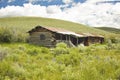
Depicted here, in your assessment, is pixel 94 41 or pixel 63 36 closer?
pixel 63 36

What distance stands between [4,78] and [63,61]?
6.62 meters

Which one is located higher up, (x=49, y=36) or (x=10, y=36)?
(x=49, y=36)

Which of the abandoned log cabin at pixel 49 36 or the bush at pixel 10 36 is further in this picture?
the bush at pixel 10 36

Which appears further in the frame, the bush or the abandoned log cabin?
the bush

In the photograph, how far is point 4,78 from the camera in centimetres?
1126

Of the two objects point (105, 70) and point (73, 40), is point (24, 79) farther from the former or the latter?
point (73, 40)

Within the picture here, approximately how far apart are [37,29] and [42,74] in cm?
3938

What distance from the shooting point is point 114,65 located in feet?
41.8

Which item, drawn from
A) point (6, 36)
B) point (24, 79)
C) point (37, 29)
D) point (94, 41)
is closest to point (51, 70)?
point (24, 79)

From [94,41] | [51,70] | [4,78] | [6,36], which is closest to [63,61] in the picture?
[51,70]

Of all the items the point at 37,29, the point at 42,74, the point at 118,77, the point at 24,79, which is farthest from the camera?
the point at 37,29

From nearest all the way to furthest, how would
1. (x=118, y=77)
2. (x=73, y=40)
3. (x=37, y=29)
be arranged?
(x=118, y=77)
(x=37, y=29)
(x=73, y=40)

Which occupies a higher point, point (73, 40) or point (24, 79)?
point (24, 79)

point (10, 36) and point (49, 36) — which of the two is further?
point (10, 36)
